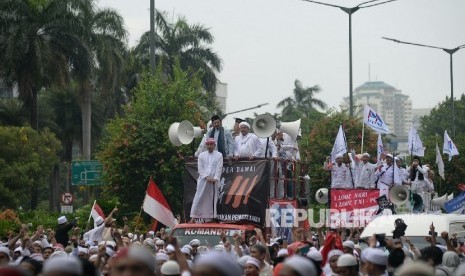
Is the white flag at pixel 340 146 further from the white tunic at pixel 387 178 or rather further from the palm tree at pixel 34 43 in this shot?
the palm tree at pixel 34 43

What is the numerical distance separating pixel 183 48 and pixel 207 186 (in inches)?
1786

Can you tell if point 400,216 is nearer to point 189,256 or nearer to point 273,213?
point 273,213

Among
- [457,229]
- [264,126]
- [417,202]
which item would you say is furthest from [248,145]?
[417,202]

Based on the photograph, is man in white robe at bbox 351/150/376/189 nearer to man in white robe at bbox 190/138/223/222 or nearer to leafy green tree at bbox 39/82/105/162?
man in white robe at bbox 190/138/223/222

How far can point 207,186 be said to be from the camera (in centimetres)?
2128

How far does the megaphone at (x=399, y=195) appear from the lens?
79.6 feet

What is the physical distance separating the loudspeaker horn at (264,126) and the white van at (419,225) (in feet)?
8.47

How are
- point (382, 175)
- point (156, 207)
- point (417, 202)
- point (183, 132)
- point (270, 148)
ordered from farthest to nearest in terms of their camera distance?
point (382, 175)
point (417, 202)
point (183, 132)
point (156, 207)
point (270, 148)

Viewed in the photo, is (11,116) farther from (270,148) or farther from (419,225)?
(419,225)

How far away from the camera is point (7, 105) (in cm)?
6175

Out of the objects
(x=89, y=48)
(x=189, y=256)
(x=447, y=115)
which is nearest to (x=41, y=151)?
(x=89, y=48)

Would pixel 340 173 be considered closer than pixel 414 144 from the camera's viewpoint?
Yes

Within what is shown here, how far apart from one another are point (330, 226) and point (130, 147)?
10.2 m

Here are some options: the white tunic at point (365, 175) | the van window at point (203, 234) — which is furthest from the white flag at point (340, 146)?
the van window at point (203, 234)
